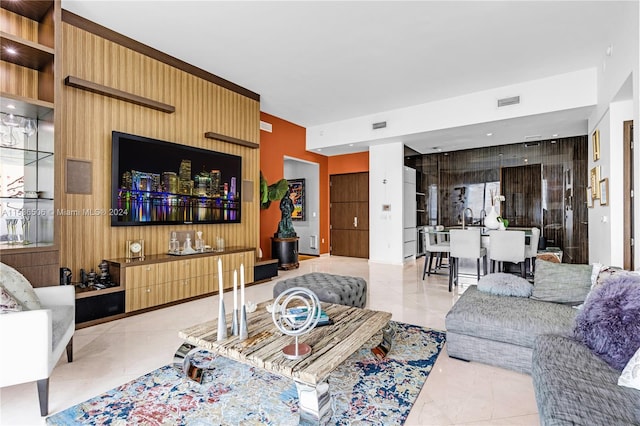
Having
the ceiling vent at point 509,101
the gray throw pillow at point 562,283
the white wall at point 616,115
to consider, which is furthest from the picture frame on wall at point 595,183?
the gray throw pillow at point 562,283

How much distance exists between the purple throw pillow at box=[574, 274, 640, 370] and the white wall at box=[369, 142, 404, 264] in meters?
5.18

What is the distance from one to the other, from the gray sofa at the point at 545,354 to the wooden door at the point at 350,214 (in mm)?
5197

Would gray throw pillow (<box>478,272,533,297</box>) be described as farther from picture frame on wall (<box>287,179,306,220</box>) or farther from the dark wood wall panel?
picture frame on wall (<box>287,179,306,220</box>)

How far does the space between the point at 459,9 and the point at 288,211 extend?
175 inches

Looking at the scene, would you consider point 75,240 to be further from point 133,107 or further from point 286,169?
point 286,169

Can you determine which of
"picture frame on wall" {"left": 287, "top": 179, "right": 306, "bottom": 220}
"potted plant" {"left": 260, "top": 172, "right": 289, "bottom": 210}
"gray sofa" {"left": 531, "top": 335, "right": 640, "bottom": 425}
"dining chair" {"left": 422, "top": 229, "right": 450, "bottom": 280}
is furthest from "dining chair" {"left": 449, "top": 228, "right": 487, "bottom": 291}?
"picture frame on wall" {"left": 287, "top": 179, "right": 306, "bottom": 220}

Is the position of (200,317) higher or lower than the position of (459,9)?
lower

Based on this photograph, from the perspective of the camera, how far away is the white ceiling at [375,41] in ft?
11.0

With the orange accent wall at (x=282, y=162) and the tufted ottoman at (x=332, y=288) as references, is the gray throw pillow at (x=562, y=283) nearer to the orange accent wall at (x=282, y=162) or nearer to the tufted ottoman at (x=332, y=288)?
the tufted ottoman at (x=332, y=288)

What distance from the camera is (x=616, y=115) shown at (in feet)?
12.0

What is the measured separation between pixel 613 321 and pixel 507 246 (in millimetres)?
3081

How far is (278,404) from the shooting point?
195 centimetres

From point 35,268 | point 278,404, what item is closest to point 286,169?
point 35,268

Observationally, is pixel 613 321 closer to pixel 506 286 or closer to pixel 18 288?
pixel 506 286
